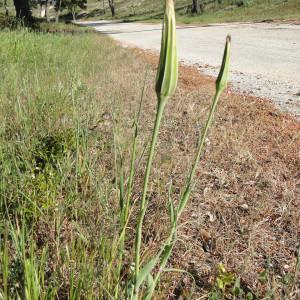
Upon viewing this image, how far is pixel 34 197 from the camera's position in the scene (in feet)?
4.92

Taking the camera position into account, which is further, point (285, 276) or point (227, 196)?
point (227, 196)

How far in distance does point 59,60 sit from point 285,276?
3.84 metres

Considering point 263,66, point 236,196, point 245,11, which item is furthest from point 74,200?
point 245,11

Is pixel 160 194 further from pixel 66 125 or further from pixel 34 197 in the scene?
pixel 66 125

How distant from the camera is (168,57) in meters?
0.54

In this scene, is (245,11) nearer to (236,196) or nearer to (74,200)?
(236,196)

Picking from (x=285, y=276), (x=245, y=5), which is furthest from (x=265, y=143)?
(x=245, y=5)

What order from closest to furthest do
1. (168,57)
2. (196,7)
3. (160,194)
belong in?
1. (168,57)
2. (160,194)
3. (196,7)

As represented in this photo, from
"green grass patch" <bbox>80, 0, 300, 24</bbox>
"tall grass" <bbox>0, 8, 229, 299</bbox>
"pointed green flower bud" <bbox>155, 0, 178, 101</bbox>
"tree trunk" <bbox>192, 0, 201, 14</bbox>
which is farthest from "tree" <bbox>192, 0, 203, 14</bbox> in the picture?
"pointed green flower bud" <bbox>155, 0, 178, 101</bbox>

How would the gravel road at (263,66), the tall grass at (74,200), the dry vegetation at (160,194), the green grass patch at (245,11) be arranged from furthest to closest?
the green grass patch at (245,11) → the gravel road at (263,66) → the dry vegetation at (160,194) → the tall grass at (74,200)

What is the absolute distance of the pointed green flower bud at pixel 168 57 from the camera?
1.72ft

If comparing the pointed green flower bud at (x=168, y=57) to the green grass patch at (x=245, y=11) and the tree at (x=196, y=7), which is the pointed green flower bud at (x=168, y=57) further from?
the tree at (x=196, y=7)

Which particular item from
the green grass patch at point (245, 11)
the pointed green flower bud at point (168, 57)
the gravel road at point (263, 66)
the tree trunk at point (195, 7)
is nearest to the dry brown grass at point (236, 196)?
the pointed green flower bud at point (168, 57)

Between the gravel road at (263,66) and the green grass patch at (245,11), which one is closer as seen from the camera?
the gravel road at (263,66)
